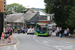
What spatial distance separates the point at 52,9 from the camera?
33156 mm

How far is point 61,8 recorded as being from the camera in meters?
32.4

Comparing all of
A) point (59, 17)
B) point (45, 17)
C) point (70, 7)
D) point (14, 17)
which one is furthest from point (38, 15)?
point (70, 7)

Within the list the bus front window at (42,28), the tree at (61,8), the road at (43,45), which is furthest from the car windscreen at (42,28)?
the road at (43,45)

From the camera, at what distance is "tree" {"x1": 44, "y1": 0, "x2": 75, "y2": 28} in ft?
100

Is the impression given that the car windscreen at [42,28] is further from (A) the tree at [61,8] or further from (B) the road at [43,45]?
(B) the road at [43,45]

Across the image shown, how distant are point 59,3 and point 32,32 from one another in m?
12.2

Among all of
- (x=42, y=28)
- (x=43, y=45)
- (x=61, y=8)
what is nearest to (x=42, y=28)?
(x=42, y=28)

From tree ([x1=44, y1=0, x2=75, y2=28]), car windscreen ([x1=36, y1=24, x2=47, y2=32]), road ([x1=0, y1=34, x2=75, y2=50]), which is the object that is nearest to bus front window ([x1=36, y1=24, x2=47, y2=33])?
car windscreen ([x1=36, y1=24, x2=47, y2=32])

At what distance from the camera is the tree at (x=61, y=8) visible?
30.6 meters

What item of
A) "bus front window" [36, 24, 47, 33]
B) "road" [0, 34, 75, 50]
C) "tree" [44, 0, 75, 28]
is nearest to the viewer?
"road" [0, 34, 75, 50]

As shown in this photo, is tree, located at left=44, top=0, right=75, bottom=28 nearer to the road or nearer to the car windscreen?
the car windscreen

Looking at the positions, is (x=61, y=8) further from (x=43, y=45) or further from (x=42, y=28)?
(x=43, y=45)

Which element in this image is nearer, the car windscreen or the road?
the road

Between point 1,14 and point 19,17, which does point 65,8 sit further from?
point 19,17
